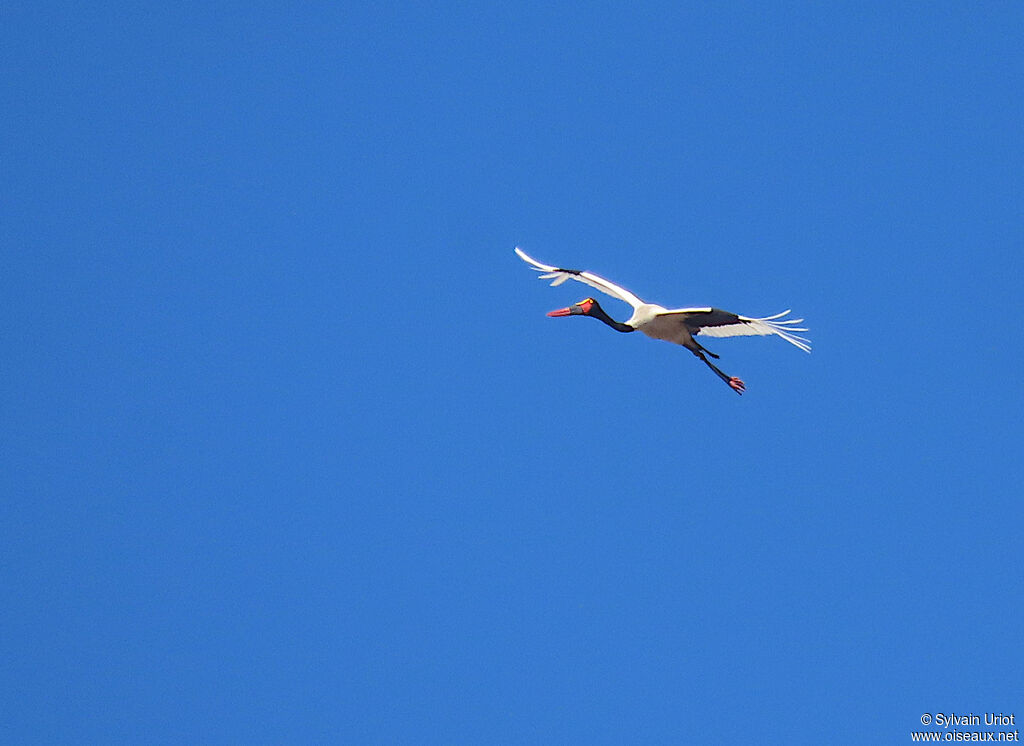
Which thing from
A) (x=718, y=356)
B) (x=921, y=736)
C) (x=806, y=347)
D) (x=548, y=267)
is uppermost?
(x=548, y=267)

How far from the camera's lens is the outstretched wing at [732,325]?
56.8ft

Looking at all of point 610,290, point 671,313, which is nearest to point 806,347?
point 671,313

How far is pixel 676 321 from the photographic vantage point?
18.2 metres

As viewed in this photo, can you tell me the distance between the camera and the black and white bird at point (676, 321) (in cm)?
1753

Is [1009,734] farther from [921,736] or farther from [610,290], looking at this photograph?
[610,290]

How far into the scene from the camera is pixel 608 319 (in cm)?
1902

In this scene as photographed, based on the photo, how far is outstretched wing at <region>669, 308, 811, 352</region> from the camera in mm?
17312

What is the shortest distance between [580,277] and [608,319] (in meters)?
1.11

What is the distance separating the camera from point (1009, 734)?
20.7 metres

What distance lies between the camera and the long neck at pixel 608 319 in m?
18.8

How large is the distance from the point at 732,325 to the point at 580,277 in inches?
99.7

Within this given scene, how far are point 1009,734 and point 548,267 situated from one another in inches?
383

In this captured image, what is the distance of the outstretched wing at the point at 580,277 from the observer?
19.4 metres

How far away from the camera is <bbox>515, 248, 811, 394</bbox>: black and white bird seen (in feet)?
57.5
